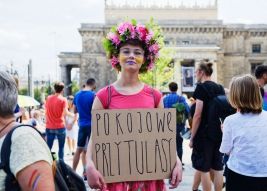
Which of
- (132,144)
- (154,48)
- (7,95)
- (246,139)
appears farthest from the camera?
(246,139)

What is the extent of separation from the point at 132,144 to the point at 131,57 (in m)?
0.80

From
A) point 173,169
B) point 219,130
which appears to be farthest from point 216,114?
point 173,169

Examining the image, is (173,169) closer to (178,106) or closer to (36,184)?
(36,184)

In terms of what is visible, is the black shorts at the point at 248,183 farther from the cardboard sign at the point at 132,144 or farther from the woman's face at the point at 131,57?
the woman's face at the point at 131,57

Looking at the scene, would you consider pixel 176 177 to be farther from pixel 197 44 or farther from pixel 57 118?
pixel 197 44

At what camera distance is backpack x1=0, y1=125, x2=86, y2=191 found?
1816mm

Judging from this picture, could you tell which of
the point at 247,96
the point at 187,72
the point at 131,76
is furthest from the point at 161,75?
the point at 131,76

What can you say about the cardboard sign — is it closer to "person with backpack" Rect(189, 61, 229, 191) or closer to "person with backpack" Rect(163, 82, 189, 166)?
"person with backpack" Rect(189, 61, 229, 191)

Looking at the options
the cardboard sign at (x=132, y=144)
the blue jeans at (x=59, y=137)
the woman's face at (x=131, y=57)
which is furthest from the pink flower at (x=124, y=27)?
the blue jeans at (x=59, y=137)

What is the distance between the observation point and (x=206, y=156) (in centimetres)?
497

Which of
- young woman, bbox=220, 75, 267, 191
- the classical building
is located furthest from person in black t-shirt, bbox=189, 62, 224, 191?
the classical building

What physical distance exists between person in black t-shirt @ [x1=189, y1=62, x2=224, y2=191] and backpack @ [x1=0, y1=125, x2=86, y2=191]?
10.00ft

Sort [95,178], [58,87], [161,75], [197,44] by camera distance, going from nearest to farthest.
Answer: [95,178] < [58,87] < [161,75] < [197,44]

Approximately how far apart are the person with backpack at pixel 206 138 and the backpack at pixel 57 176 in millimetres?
3050
